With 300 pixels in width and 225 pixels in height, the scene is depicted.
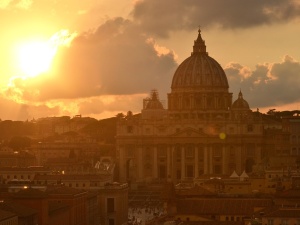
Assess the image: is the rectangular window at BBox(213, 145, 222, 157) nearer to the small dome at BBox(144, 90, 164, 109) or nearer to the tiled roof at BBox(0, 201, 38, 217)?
the small dome at BBox(144, 90, 164, 109)

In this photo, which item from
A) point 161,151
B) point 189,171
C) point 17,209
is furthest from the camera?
point 161,151

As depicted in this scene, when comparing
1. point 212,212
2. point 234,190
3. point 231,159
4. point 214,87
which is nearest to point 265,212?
point 212,212

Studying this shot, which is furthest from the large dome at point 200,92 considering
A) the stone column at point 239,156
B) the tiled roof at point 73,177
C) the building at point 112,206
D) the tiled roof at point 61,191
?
the tiled roof at point 61,191

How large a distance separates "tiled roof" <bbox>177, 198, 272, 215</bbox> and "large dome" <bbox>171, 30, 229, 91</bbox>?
95.7 meters

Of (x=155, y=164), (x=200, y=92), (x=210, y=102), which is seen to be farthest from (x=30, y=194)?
(x=210, y=102)

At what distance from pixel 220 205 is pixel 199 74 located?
99.5 m

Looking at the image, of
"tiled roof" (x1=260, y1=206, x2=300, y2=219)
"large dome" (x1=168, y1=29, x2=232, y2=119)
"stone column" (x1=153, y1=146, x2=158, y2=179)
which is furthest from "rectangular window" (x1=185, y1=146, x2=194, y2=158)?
"tiled roof" (x1=260, y1=206, x2=300, y2=219)

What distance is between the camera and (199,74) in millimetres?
182625

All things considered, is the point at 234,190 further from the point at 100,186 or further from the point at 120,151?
the point at 120,151

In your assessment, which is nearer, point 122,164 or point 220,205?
point 220,205

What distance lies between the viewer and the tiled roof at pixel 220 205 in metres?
81.8

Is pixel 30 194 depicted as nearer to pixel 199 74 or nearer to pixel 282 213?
pixel 282 213

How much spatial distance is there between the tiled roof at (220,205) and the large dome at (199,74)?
9569 centimetres

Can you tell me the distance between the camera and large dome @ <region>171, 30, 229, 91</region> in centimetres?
18162
